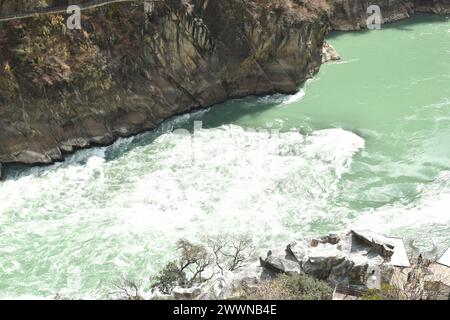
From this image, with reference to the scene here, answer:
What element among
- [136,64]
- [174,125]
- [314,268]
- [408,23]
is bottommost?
[314,268]

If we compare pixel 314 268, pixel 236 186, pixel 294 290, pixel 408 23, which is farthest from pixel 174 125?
pixel 408 23

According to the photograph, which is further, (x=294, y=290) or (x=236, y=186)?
(x=236, y=186)

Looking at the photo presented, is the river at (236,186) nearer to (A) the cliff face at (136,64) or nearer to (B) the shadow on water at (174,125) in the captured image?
(B) the shadow on water at (174,125)

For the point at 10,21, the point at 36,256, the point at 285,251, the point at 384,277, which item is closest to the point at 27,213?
the point at 36,256

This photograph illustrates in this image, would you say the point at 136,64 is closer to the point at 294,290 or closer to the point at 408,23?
the point at 294,290

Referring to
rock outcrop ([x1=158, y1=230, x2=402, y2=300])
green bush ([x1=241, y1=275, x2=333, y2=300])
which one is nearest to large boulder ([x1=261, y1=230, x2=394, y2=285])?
rock outcrop ([x1=158, y1=230, x2=402, y2=300])

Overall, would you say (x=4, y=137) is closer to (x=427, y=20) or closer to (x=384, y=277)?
(x=384, y=277)
